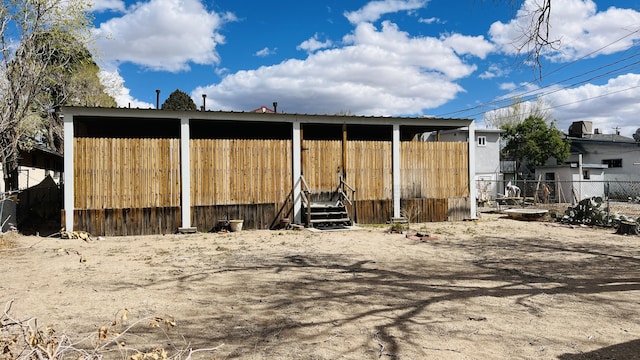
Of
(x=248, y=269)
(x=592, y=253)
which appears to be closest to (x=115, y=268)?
(x=248, y=269)

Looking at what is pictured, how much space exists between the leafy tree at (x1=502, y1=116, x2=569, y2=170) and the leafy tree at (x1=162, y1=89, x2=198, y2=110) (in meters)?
24.8

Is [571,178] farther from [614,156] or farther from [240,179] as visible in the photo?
[240,179]

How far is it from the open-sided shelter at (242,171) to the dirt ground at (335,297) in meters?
1.78

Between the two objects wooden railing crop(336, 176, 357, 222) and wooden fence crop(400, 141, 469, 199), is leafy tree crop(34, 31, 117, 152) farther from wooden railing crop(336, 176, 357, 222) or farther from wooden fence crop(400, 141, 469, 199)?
wooden fence crop(400, 141, 469, 199)

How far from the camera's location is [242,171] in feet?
42.3

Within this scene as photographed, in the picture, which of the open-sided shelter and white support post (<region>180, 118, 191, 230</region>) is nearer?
the open-sided shelter

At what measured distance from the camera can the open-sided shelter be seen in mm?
11641

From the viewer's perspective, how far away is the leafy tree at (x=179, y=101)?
3075 centimetres

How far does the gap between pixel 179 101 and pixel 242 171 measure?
20.6 metres

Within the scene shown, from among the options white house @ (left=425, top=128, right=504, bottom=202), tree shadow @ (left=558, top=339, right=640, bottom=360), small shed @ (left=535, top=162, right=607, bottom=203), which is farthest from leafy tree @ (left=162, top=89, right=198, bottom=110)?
tree shadow @ (left=558, top=339, right=640, bottom=360)

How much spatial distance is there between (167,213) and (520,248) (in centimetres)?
934

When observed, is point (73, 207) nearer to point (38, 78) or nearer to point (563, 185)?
point (38, 78)

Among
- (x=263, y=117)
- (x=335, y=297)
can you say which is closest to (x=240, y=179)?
(x=263, y=117)

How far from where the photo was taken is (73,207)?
37.2 feet
